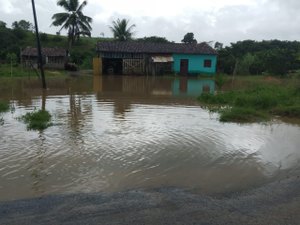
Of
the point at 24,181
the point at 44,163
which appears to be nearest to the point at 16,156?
the point at 44,163

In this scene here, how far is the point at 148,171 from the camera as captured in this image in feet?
21.4

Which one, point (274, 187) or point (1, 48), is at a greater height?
point (1, 48)

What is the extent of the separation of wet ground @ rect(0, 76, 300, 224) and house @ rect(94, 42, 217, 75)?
26.8 metres

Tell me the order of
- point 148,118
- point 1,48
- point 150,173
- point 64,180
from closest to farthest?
point 64,180, point 150,173, point 148,118, point 1,48

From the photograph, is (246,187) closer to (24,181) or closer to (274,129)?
(24,181)

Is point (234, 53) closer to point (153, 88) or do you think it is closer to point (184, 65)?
point (184, 65)

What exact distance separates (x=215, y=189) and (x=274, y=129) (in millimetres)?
5579

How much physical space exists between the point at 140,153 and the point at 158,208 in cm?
309

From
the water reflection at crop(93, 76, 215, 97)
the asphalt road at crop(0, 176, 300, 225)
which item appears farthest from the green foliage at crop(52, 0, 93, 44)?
the asphalt road at crop(0, 176, 300, 225)

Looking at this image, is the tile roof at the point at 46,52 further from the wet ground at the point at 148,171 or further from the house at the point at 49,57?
the wet ground at the point at 148,171

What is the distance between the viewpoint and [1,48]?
45.2 m

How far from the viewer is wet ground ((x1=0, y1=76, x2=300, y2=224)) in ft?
14.8

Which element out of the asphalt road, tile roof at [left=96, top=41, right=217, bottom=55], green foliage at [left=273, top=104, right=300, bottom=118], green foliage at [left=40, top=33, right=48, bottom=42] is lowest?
the asphalt road

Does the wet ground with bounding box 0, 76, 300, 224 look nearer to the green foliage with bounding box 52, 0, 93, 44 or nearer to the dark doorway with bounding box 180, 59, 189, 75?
the dark doorway with bounding box 180, 59, 189, 75
